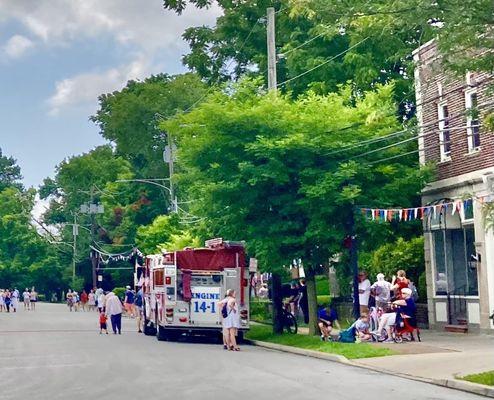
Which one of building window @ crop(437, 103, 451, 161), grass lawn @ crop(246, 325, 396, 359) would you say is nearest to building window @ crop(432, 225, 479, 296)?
building window @ crop(437, 103, 451, 161)

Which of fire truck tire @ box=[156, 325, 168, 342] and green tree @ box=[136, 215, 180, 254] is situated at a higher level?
green tree @ box=[136, 215, 180, 254]

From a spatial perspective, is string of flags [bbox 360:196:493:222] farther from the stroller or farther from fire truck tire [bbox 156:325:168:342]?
fire truck tire [bbox 156:325:168:342]

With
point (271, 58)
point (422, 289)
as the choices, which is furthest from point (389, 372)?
point (271, 58)

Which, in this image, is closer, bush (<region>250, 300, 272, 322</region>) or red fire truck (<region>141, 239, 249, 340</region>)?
red fire truck (<region>141, 239, 249, 340</region>)

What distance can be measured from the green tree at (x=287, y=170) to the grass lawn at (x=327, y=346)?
121cm

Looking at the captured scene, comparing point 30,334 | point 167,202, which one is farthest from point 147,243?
point 30,334

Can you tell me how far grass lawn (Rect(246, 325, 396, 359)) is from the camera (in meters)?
23.7

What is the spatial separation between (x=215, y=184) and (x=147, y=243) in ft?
99.6

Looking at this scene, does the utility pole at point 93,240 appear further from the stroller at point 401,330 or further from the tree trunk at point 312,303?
the stroller at point 401,330

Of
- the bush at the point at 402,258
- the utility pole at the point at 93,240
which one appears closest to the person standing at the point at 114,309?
the bush at the point at 402,258

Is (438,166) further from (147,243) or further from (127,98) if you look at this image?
(127,98)

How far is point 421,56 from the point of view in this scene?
3138 cm

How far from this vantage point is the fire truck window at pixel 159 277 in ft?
102

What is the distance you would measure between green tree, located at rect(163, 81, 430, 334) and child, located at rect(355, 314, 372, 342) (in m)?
2.82
